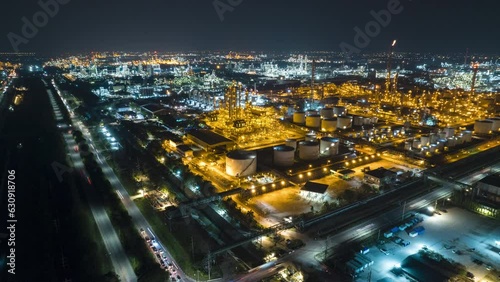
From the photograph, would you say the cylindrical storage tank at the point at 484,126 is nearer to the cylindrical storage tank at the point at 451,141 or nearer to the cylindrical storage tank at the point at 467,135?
the cylindrical storage tank at the point at 467,135

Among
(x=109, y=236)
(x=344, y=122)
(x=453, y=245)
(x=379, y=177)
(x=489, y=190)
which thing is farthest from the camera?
(x=344, y=122)

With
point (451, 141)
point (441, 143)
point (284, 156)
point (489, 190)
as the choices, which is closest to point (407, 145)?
point (441, 143)

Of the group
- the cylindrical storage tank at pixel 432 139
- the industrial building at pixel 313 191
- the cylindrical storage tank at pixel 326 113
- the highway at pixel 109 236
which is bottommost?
the highway at pixel 109 236

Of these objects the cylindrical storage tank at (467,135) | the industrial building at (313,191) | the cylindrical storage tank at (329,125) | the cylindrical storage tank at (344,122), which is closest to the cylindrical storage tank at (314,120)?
the cylindrical storage tank at (329,125)

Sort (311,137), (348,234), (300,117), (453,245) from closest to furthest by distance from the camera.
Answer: (453,245) → (348,234) → (311,137) → (300,117)

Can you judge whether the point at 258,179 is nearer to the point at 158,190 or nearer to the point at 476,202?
the point at 158,190

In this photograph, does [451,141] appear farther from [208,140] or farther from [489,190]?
[208,140]

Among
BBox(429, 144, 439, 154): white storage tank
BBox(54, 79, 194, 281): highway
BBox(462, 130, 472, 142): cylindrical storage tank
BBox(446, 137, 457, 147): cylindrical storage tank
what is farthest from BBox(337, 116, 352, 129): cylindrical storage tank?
BBox(54, 79, 194, 281): highway
